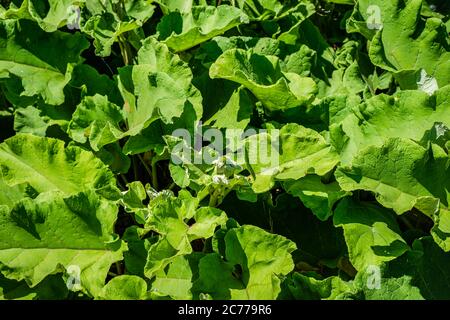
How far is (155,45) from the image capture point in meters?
2.19

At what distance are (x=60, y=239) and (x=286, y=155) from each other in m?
0.68

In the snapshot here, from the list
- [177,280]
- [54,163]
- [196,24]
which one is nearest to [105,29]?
[196,24]

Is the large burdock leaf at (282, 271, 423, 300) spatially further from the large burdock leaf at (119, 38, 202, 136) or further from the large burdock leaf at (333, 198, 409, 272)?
the large burdock leaf at (119, 38, 202, 136)

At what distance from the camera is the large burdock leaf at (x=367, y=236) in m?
1.79

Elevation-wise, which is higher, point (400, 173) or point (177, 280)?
point (400, 173)

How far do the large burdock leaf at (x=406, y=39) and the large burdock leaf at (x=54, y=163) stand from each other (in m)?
0.97

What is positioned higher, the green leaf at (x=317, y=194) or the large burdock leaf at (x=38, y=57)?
the large burdock leaf at (x=38, y=57)

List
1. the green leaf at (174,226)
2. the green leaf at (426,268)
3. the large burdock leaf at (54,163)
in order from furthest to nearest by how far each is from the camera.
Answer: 1. the large burdock leaf at (54,163)
2. the green leaf at (426,268)
3. the green leaf at (174,226)

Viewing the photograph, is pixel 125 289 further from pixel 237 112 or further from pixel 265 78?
pixel 265 78

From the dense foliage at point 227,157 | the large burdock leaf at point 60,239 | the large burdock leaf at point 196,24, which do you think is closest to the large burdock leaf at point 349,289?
the dense foliage at point 227,157

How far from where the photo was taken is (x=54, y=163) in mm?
2033

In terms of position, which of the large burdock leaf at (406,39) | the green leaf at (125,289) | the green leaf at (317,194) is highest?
the large burdock leaf at (406,39)

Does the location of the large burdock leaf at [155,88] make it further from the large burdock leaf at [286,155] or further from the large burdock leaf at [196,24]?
the large burdock leaf at [286,155]

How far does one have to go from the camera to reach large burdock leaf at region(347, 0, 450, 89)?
7.22 feet
